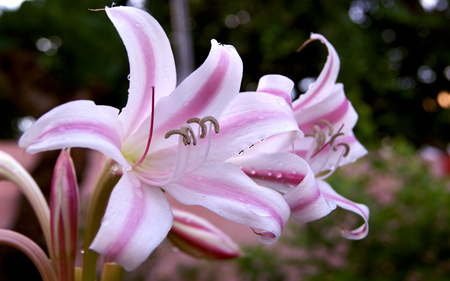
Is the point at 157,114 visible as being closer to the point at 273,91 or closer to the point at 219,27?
the point at 273,91

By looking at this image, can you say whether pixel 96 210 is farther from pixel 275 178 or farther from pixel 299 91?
pixel 299 91

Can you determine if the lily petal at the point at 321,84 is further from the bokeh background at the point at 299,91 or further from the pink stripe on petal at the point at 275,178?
the bokeh background at the point at 299,91

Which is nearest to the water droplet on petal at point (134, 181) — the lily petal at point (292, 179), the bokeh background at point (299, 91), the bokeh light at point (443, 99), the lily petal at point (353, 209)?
the lily petal at point (292, 179)

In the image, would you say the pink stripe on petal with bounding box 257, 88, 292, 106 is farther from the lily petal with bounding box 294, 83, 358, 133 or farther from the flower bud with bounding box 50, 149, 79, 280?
the flower bud with bounding box 50, 149, 79, 280

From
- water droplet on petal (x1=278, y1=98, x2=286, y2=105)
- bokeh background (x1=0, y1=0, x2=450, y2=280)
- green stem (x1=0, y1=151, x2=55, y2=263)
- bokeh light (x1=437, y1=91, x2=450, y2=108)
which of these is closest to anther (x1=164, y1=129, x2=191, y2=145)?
water droplet on petal (x1=278, y1=98, x2=286, y2=105)

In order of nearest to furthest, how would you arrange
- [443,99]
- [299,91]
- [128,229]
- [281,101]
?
[128,229]
[281,101]
[299,91]
[443,99]

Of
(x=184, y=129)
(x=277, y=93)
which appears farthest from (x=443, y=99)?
(x=184, y=129)
